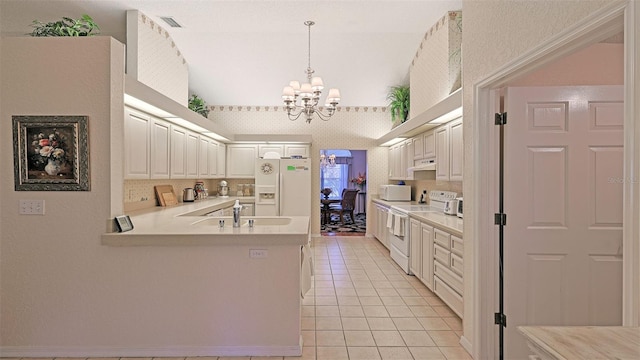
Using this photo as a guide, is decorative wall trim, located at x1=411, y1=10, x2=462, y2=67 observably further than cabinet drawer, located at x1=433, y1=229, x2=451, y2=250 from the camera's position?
Yes

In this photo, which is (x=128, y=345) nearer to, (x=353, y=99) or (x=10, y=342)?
(x=10, y=342)

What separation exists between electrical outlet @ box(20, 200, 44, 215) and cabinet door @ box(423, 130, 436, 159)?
13.9 feet

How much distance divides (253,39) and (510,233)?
4679mm

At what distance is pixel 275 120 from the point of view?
731 centimetres

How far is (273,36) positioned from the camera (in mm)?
5340

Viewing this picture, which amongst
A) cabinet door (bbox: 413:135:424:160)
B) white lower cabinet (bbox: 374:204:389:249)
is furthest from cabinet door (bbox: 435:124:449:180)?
white lower cabinet (bbox: 374:204:389:249)

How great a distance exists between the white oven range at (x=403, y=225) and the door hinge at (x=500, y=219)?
7.31 ft

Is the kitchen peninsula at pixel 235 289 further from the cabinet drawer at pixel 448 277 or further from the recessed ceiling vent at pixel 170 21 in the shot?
the recessed ceiling vent at pixel 170 21

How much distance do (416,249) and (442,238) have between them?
83 centimetres

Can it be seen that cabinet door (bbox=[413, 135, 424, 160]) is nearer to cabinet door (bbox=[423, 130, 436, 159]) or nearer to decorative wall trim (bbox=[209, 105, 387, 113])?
cabinet door (bbox=[423, 130, 436, 159])

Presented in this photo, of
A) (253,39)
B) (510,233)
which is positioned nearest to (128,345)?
(510,233)

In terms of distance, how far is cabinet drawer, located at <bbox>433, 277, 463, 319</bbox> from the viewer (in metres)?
3.10

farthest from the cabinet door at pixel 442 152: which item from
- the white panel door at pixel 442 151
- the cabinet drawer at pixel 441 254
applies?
the cabinet drawer at pixel 441 254

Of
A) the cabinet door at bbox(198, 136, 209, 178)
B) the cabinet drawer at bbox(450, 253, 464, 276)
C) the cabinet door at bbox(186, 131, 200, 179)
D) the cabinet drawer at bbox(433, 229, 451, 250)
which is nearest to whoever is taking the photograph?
the cabinet drawer at bbox(450, 253, 464, 276)
